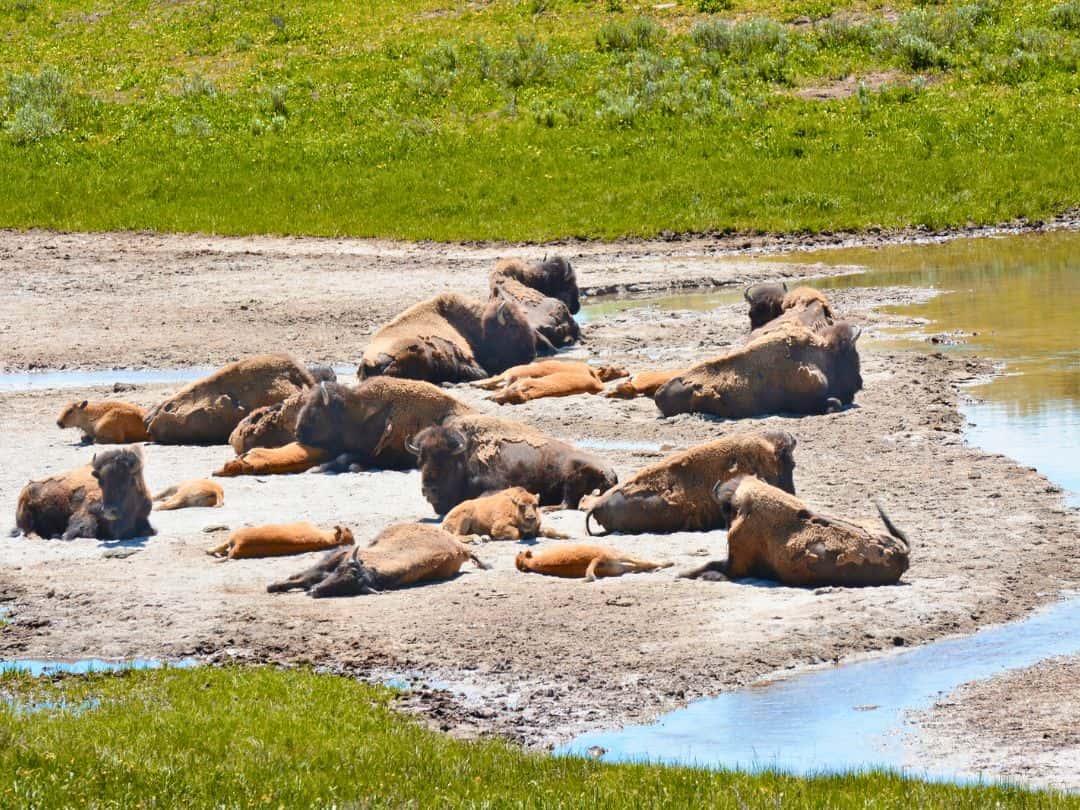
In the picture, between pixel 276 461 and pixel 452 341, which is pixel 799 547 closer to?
pixel 276 461

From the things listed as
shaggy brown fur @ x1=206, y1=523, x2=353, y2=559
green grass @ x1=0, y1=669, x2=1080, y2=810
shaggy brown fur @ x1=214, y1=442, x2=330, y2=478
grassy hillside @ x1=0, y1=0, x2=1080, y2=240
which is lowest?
shaggy brown fur @ x1=214, y1=442, x2=330, y2=478

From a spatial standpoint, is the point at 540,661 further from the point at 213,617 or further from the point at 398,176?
the point at 398,176

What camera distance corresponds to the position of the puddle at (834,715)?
8477 mm

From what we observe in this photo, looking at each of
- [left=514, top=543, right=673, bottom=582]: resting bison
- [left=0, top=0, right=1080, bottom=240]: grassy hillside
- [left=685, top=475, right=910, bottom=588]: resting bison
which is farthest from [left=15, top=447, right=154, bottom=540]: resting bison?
[left=0, top=0, right=1080, bottom=240]: grassy hillside

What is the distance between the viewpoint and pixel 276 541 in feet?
41.4

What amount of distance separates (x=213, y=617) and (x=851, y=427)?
721 cm

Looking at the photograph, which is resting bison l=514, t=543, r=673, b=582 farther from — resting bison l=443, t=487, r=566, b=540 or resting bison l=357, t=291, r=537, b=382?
resting bison l=357, t=291, r=537, b=382

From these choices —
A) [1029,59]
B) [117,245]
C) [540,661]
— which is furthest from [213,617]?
[1029,59]

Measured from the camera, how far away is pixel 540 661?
9.98 meters

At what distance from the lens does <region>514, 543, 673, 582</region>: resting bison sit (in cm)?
1173

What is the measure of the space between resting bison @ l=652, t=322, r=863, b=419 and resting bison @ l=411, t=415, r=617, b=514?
3412 millimetres

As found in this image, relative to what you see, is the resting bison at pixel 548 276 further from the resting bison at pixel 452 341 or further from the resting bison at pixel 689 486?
the resting bison at pixel 689 486

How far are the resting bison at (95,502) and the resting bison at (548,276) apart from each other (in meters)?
10.5

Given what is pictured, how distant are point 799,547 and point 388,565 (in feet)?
8.32
